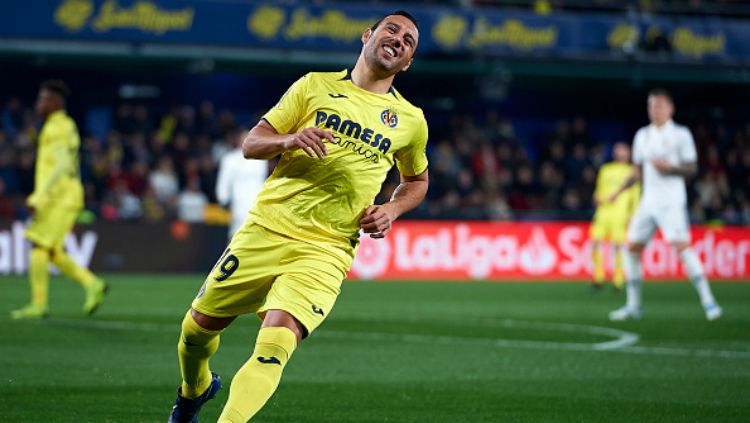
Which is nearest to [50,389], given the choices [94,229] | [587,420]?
[587,420]

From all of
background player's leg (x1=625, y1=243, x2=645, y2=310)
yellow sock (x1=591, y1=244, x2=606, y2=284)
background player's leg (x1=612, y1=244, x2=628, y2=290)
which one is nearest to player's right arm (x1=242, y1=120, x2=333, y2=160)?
background player's leg (x1=625, y1=243, x2=645, y2=310)

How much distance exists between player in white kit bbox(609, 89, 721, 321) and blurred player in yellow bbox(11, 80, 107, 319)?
6.36 m

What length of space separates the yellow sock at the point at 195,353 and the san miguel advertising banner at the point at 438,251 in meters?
16.0

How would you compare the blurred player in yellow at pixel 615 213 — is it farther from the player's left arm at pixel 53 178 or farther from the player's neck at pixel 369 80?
the player's neck at pixel 369 80

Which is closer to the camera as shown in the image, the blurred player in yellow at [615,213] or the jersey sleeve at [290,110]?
the jersey sleeve at [290,110]

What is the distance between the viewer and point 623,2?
31.9 m

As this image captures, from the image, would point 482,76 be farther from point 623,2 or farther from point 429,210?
point 429,210

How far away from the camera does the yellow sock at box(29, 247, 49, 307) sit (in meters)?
13.4

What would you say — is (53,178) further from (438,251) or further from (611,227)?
(438,251)

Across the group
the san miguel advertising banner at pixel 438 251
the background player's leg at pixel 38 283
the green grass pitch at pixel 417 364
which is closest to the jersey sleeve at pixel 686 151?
the green grass pitch at pixel 417 364

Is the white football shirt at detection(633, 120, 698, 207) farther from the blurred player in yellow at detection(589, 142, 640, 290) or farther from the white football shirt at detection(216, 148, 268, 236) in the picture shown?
the blurred player in yellow at detection(589, 142, 640, 290)

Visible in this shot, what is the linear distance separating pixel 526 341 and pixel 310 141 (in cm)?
715

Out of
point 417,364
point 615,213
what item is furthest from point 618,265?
point 417,364

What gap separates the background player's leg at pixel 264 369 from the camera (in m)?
5.47
